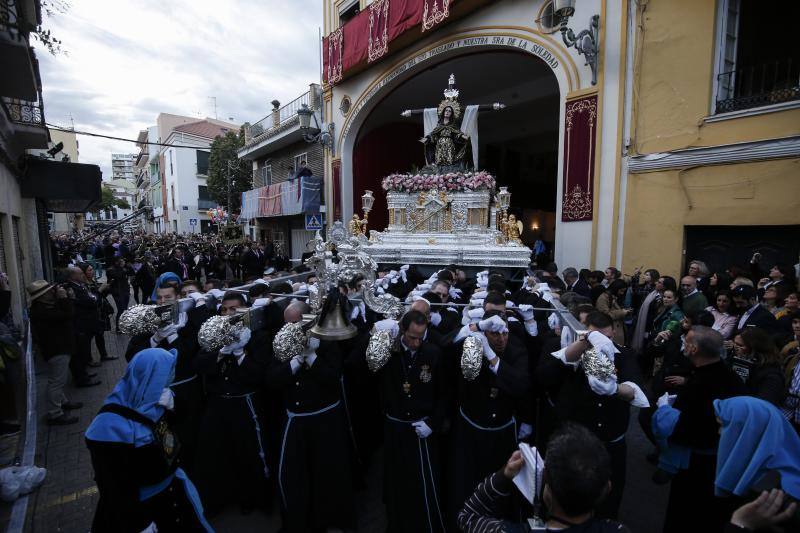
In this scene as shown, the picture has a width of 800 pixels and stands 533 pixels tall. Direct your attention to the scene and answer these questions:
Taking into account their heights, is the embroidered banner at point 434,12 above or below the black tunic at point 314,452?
above

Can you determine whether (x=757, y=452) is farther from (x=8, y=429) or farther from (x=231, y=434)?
(x=8, y=429)

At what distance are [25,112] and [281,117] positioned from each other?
11.8m

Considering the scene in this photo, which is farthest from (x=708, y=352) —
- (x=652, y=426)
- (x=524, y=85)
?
(x=524, y=85)

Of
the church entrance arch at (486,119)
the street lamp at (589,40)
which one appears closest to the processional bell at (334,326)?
the church entrance arch at (486,119)

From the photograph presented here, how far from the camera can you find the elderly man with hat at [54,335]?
17.1 feet

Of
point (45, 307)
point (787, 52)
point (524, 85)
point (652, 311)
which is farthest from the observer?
point (524, 85)

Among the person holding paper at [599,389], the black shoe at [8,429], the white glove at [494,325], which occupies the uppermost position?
the white glove at [494,325]

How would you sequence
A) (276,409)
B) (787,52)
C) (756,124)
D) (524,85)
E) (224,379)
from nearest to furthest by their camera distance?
1. (224,379)
2. (276,409)
3. (756,124)
4. (787,52)
5. (524,85)

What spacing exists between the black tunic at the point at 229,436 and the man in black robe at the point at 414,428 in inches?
47.1

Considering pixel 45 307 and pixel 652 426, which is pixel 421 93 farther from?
pixel 652 426

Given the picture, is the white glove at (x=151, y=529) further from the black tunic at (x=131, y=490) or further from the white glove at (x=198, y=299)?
the white glove at (x=198, y=299)

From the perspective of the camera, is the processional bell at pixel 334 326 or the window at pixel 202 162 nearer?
the processional bell at pixel 334 326

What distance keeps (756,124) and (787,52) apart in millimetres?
2001

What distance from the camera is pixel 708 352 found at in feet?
8.45
